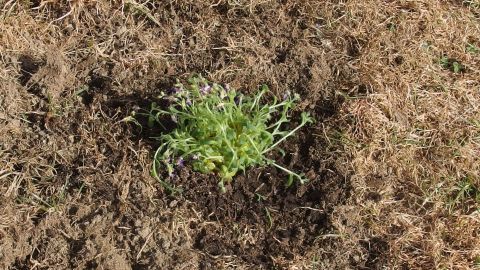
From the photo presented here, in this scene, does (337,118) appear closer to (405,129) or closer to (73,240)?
(405,129)

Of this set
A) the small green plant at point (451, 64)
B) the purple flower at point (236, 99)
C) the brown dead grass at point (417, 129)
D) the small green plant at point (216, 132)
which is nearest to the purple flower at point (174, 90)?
the small green plant at point (216, 132)

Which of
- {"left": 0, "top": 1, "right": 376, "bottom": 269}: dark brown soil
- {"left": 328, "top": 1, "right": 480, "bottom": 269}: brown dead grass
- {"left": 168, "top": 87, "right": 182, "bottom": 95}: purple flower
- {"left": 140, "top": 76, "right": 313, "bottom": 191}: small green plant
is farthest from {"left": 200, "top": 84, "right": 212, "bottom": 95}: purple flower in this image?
{"left": 328, "top": 1, "right": 480, "bottom": 269}: brown dead grass

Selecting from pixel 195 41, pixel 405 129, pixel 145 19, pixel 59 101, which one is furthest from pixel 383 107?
pixel 59 101

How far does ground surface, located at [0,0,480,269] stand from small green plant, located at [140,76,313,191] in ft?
0.30

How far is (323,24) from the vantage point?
3439 millimetres

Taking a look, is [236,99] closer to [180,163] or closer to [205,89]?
[205,89]

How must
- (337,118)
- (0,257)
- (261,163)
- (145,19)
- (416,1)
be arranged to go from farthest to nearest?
(416,1) → (145,19) → (337,118) → (261,163) → (0,257)

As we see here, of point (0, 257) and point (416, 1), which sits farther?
point (416, 1)

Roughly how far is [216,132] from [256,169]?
0.32 metres

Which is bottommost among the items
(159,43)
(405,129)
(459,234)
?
(459,234)

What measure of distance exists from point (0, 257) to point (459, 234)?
80.7 inches

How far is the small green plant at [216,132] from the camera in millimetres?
2707

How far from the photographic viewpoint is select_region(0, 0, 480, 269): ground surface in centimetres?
274

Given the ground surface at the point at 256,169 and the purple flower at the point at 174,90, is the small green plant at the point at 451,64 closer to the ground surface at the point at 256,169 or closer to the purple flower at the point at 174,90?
the ground surface at the point at 256,169
